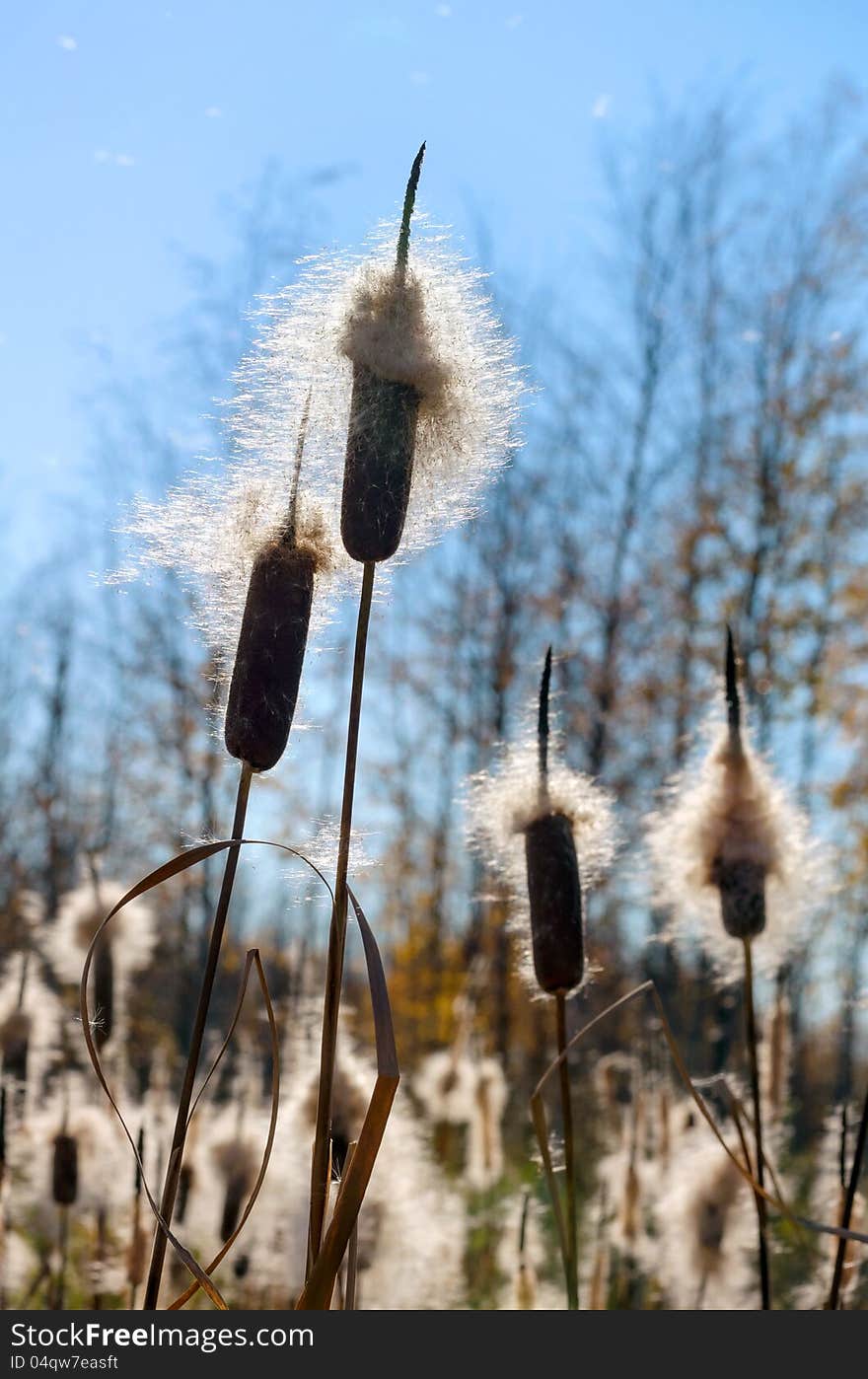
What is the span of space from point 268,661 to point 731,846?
1.17 meters

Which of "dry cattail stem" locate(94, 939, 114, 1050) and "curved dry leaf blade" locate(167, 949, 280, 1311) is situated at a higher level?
"dry cattail stem" locate(94, 939, 114, 1050)

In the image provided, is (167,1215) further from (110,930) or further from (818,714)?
(818,714)

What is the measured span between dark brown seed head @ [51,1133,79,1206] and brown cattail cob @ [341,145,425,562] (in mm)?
1882

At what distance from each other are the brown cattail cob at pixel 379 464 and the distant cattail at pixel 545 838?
49 cm

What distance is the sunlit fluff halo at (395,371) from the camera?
138cm

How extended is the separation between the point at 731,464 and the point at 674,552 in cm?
93

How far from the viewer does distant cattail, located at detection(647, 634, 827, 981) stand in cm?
212

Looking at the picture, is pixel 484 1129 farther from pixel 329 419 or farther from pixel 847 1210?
pixel 329 419

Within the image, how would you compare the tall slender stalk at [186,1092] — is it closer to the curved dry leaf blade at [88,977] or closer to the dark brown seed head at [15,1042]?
the curved dry leaf blade at [88,977]

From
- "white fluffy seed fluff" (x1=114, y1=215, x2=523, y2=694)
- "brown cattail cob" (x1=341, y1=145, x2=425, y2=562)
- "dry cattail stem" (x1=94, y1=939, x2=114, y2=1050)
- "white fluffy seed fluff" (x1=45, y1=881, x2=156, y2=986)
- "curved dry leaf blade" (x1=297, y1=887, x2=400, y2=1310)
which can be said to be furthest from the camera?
"white fluffy seed fluff" (x1=45, y1=881, x2=156, y2=986)

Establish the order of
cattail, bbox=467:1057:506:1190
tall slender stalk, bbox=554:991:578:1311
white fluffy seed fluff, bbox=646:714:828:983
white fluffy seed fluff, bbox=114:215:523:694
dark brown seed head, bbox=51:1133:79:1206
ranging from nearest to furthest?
1. white fluffy seed fluff, bbox=114:215:523:694
2. tall slender stalk, bbox=554:991:578:1311
3. white fluffy seed fluff, bbox=646:714:828:983
4. dark brown seed head, bbox=51:1133:79:1206
5. cattail, bbox=467:1057:506:1190

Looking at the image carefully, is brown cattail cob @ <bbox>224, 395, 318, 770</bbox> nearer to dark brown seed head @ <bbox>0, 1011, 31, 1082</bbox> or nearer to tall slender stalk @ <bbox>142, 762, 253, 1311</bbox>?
tall slender stalk @ <bbox>142, 762, 253, 1311</bbox>

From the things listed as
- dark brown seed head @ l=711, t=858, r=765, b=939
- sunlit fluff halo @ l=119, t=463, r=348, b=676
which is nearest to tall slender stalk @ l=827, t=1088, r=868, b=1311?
dark brown seed head @ l=711, t=858, r=765, b=939

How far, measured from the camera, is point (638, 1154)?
3.38 m
